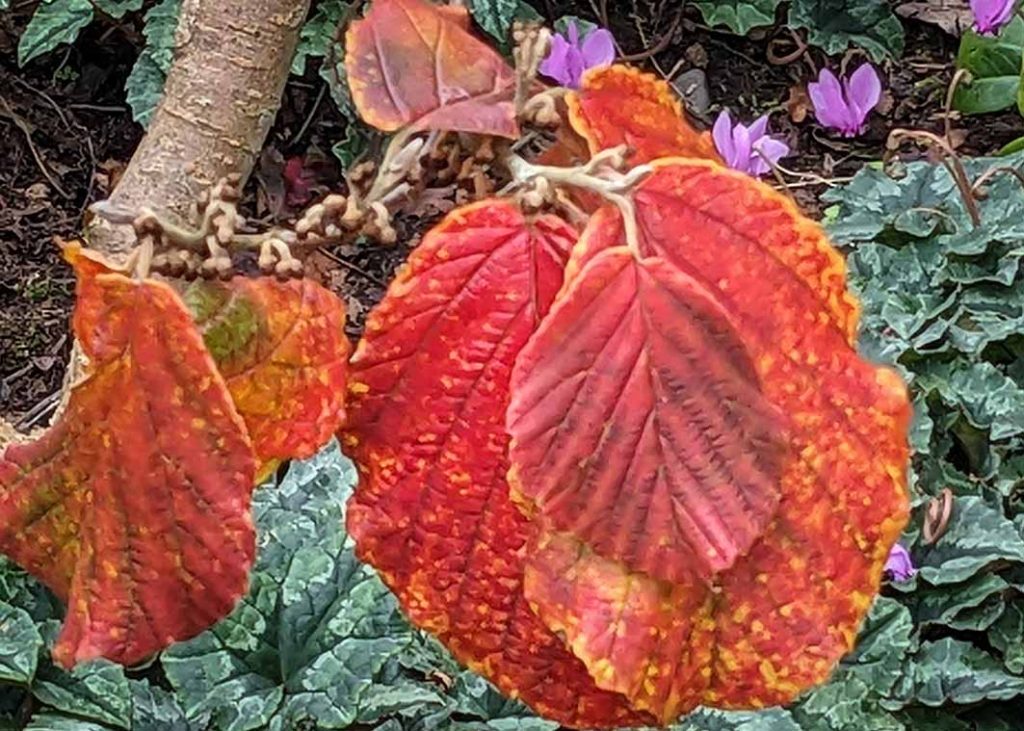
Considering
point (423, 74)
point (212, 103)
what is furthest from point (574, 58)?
point (423, 74)

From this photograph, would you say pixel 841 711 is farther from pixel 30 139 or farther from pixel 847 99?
pixel 30 139

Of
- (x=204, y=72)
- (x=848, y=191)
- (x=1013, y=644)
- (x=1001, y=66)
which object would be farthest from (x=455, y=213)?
(x=1001, y=66)

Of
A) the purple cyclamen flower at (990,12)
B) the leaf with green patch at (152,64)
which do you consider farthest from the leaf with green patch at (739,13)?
the leaf with green patch at (152,64)

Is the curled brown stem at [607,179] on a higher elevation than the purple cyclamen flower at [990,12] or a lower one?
higher

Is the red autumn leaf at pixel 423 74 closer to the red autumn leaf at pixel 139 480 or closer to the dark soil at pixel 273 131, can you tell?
the red autumn leaf at pixel 139 480

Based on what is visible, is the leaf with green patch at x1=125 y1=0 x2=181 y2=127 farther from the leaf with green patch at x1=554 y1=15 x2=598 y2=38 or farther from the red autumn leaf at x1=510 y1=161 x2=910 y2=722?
the red autumn leaf at x1=510 y1=161 x2=910 y2=722

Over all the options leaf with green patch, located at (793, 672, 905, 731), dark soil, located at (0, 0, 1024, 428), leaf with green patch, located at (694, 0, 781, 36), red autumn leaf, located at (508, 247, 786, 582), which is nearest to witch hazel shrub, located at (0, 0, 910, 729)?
red autumn leaf, located at (508, 247, 786, 582)

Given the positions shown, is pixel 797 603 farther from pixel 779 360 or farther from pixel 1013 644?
pixel 1013 644
